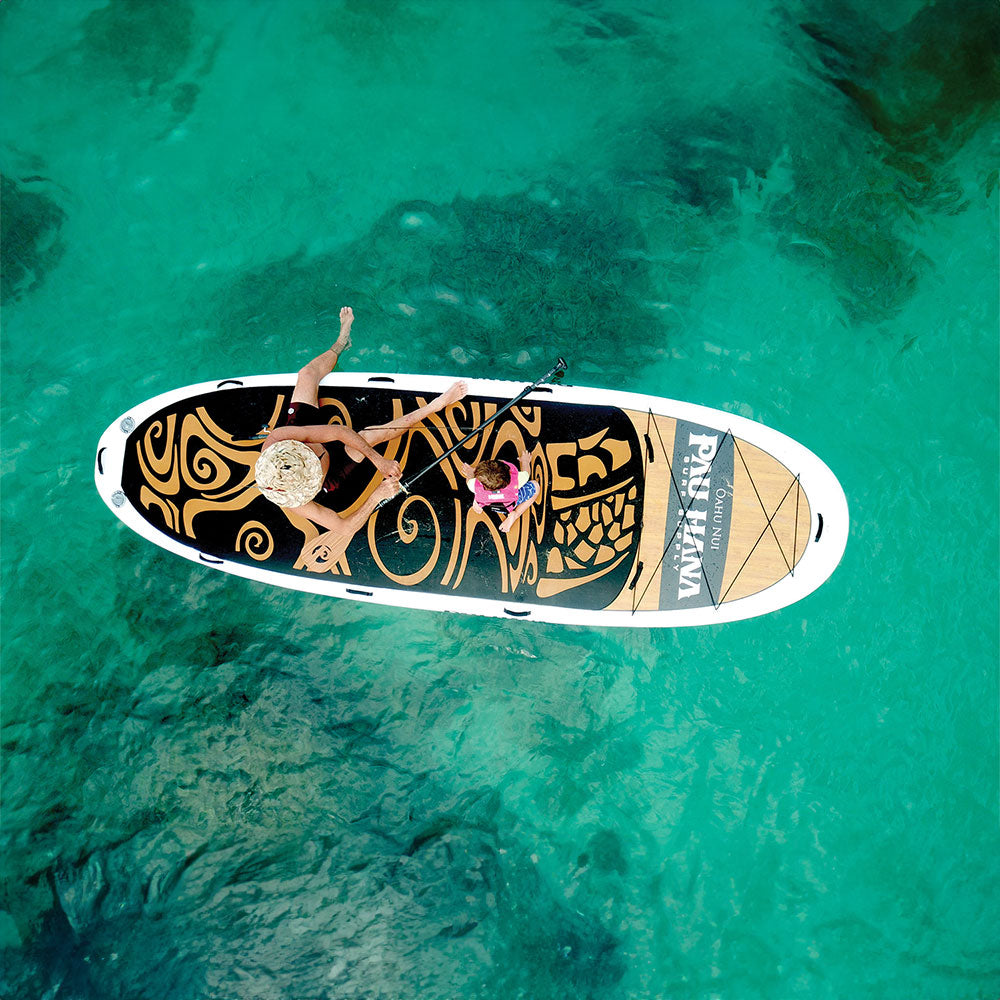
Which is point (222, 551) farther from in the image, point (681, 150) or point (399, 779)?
point (681, 150)

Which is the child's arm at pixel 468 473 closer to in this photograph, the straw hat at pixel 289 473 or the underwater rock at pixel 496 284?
the underwater rock at pixel 496 284

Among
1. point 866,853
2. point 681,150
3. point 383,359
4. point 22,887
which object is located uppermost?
point 681,150

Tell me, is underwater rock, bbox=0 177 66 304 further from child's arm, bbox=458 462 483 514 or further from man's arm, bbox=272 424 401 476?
child's arm, bbox=458 462 483 514

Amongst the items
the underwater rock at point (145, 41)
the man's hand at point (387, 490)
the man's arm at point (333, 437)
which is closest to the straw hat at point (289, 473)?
the man's arm at point (333, 437)

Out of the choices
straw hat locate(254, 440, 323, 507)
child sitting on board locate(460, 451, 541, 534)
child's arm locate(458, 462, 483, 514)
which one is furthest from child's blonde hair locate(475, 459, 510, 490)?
straw hat locate(254, 440, 323, 507)

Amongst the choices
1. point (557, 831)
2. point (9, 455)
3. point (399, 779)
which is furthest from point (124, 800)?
point (557, 831)

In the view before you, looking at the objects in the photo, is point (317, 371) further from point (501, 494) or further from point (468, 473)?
point (501, 494)
